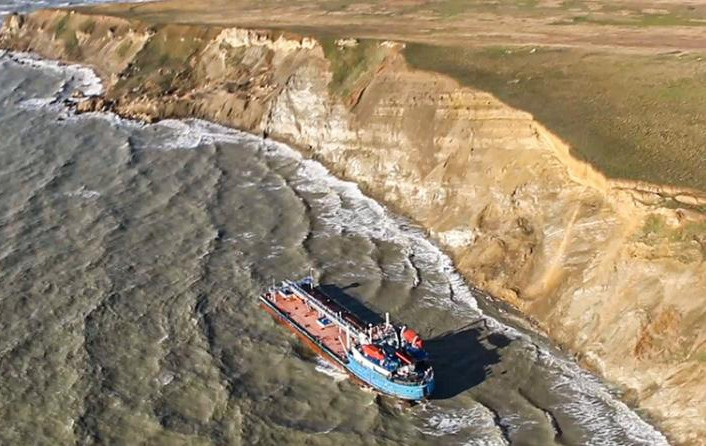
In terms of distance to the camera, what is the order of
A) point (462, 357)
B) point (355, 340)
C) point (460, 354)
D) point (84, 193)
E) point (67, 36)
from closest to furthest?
point (355, 340) → point (462, 357) → point (460, 354) → point (84, 193) → point (67, 36)

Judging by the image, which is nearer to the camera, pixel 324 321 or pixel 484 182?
pixel 324 321

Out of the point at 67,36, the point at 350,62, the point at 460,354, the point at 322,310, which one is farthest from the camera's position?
the point at 67,36

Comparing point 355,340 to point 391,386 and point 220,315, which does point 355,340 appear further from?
point 220,315

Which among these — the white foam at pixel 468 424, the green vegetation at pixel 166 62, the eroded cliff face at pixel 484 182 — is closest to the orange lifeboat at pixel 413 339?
the white foam at pixel 468 424

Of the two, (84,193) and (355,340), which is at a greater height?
(355,340)

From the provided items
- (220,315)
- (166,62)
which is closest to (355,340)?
(220,315)

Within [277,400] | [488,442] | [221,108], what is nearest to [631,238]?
[488,442]

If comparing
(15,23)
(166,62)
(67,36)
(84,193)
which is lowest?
(84,193)
